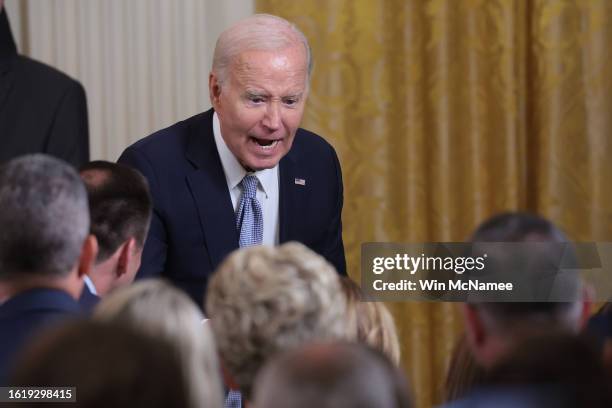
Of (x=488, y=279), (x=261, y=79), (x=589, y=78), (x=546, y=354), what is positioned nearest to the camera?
(x=546, y=354)

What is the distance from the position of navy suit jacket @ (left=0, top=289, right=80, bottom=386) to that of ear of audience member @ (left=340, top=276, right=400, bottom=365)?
0.41 meters

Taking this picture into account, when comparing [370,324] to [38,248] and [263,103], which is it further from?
[263,103]

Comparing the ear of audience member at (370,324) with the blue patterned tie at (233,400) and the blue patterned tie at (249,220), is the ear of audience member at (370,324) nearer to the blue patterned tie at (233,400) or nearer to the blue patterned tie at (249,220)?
the blue patterned tie at (233,400)

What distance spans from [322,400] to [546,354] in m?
0.19

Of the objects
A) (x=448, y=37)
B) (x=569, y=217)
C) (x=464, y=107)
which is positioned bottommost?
(x=569, y=217)

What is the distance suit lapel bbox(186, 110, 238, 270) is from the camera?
2668 mm

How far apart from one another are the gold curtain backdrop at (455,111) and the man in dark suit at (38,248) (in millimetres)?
2375

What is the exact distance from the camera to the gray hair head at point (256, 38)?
2.67m

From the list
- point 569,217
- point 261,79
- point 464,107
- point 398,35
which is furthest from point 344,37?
point 261,79

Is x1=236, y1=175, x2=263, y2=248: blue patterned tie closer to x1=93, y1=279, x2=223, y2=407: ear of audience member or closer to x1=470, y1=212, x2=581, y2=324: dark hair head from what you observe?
x1=470, y1=212, x2=581, y2=324: dark hair head

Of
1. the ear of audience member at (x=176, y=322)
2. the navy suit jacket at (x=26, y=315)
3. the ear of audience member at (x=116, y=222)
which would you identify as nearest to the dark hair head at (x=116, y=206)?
the ear of audience member at (x=116, y=222)

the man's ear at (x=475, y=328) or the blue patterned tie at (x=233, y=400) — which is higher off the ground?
the man's ear at (x=475, y=328)

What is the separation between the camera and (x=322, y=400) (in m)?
0.96

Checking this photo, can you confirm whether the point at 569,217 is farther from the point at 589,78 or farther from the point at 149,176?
the point at 149,176
